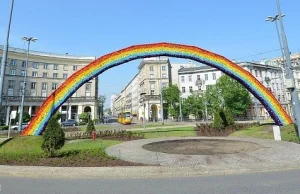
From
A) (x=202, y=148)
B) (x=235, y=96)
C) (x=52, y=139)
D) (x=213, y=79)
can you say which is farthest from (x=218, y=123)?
(x=213, y=79)

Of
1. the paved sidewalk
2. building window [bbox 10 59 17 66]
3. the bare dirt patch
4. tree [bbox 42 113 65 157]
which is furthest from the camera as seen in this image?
building window [bbox 10 59 17 66]

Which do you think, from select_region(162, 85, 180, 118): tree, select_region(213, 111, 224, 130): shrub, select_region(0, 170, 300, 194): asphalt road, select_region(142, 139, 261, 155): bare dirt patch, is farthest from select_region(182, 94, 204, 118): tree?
select_region(0, 170, 300, 194): asphalt road

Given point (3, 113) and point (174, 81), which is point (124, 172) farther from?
point (174, 81)

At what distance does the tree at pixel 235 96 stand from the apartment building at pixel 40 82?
41.0m

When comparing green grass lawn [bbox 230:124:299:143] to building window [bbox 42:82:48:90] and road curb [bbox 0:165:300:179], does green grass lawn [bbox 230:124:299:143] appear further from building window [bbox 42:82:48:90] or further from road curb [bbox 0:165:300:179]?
building window [bbox 42:82:48:90]

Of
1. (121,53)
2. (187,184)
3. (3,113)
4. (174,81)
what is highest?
(174,81)

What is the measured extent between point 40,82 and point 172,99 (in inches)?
1680

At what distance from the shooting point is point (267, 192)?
595 centimetres

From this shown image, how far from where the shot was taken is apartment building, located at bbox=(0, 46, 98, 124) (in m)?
60.1

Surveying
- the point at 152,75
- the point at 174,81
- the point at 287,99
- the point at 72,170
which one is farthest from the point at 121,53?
the point at 287,99

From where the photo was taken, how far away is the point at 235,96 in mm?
52906

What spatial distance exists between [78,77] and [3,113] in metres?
54.9

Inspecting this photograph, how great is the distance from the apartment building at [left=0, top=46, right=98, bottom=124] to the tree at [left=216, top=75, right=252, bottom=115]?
134ft

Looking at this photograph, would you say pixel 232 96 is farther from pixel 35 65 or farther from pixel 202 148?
pixel 35 65
